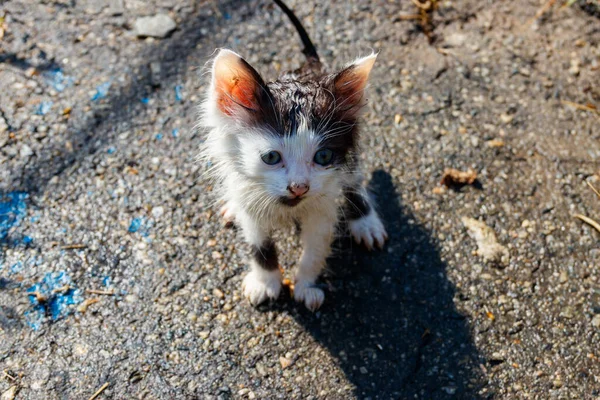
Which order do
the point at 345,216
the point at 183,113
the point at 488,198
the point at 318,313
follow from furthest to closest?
the point at 183,113 < the point at 488,198 < the point at 345,216 < the point at 318,313

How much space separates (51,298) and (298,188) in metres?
1.57

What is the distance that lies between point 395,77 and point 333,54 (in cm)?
48

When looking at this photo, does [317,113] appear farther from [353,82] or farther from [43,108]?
[43,108]

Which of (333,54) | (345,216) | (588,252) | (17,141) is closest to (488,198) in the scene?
(588,252)

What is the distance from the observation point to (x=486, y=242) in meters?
3.56

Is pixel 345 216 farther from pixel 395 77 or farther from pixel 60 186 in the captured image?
pixel 60 186

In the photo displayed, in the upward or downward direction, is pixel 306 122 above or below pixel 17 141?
above

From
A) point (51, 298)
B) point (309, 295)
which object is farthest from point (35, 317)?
point (309, 295)

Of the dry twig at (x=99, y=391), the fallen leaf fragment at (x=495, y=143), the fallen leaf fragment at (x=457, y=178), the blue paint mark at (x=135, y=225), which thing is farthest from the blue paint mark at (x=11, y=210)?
the fallen leaf fragment at (x=495, y=143)

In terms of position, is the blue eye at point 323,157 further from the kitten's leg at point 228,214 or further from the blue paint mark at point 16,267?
the blue paint mark at point 16,267

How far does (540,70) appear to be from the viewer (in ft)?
14.2

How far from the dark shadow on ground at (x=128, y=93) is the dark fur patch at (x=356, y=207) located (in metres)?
1.54

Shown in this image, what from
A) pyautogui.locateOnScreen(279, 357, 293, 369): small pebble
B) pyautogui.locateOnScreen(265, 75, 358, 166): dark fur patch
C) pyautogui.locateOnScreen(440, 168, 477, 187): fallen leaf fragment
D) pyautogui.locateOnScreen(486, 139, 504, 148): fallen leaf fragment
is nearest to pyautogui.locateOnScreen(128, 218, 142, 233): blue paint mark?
pyautogui.locateOnScreen(279, 357, 293, 369): small pebble

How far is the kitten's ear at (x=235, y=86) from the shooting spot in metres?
2.62
